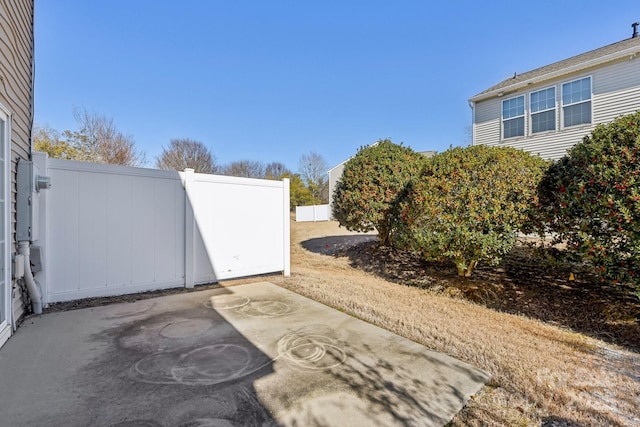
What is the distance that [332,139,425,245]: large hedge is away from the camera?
739cm

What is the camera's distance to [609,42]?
32.8ft

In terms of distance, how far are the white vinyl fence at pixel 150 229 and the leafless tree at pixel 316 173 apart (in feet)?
81.0

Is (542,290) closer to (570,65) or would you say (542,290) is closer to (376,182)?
(376,182)

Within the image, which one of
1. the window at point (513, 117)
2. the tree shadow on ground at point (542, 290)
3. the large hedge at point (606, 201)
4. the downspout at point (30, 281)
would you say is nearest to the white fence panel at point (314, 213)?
the window at point (513, 117)

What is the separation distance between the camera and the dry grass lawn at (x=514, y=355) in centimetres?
197

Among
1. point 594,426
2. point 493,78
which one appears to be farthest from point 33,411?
point 493,78

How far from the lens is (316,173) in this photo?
104 ft

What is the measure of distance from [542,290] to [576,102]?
7605 millimetres

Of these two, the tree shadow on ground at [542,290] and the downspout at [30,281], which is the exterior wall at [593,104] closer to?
the tree shadow on ground at [542,290]

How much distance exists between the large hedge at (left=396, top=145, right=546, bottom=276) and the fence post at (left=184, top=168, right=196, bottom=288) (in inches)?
149

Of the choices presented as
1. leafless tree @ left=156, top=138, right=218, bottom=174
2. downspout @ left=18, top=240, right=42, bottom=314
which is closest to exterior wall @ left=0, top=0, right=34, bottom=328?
downspout @ left=18, top=240, right=42, bottom=314

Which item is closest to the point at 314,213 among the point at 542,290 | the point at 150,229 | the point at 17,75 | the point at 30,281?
the point at 150,229

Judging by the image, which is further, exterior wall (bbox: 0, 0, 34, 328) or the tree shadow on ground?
the tree shadow on ground

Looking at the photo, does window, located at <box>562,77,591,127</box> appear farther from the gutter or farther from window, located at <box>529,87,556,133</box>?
the gutter
